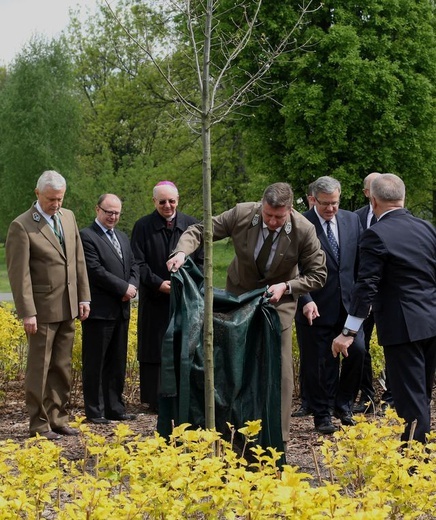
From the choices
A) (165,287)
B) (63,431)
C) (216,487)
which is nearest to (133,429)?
(63,431)

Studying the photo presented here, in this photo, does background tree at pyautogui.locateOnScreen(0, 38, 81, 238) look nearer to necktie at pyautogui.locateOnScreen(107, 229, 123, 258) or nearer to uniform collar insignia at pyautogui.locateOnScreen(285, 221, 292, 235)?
necktie at pyautogui.locateOnScreen(107, 229, 123, 258)

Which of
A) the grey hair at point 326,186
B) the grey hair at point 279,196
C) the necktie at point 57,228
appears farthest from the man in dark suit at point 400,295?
the necktie at point 57,228

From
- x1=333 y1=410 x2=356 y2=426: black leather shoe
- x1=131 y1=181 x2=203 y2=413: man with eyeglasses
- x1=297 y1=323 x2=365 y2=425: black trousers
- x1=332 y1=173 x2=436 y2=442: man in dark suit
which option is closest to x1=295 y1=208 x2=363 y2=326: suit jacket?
x1=297 y1=323 x2=365 y2=425: black trousers

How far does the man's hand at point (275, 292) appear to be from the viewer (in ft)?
20.3

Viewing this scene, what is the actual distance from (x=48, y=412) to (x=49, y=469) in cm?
362

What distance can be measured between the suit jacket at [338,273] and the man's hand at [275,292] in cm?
167

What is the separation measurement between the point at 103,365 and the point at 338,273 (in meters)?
2.26

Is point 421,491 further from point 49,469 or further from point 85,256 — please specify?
point 85,256

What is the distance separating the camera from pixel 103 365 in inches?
333

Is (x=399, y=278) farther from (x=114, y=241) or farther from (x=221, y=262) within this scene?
(x=221, y=262)

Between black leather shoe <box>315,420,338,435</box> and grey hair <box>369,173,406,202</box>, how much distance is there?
8.29 ft

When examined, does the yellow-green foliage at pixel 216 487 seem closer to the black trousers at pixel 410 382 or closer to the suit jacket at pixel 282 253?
the black trousers at pixel 410 382

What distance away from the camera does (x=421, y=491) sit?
4.00 meters

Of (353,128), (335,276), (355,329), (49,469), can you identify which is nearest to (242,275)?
(355,329)
